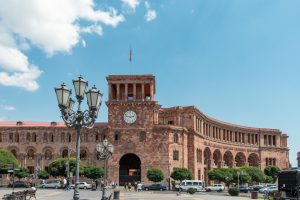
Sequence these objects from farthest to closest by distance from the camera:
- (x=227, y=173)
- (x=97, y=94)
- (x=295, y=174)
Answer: (x=227, y=173), (x=295, y=174), (x=97, y=94)

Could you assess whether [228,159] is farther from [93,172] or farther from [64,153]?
[93,172]

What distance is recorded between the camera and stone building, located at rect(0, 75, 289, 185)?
76688 mm

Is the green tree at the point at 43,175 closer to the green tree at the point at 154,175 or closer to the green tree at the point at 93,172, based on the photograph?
the green tree at the point at 93,172

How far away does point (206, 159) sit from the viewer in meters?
95.4

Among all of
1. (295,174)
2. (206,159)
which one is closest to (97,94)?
(295,174)

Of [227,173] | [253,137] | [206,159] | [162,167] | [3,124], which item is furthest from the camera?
[253,137]

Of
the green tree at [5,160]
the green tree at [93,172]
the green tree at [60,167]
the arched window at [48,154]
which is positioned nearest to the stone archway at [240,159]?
the green tree at [93,172]

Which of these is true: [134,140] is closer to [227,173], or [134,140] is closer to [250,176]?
[227,173]

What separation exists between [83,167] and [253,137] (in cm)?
4703

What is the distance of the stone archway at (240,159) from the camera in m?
106

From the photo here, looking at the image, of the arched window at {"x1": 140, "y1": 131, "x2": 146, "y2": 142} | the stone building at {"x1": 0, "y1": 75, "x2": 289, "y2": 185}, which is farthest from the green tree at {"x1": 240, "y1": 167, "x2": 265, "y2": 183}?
the arched window at {"x1": 140, "y1": 131, "x2": 146, "y2": 142}

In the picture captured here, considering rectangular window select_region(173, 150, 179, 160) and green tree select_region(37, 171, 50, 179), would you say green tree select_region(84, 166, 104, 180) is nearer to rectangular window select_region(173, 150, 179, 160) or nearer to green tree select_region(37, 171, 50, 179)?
green tree select_region(37, 171, 50, 179)

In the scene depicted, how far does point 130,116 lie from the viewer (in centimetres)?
7769

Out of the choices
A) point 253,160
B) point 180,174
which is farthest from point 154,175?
point 253,160
